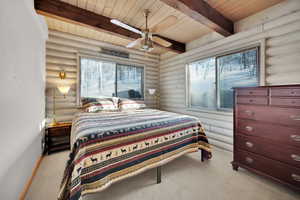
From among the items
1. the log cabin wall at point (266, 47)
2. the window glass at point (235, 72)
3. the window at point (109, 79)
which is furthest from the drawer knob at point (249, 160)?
the window at point (109, 79)

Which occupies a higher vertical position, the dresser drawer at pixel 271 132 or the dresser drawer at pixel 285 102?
the dresser drawer at pixel 285 102

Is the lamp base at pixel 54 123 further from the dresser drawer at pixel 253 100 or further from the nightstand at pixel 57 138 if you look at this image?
the dresser drawer at pixel 253 100

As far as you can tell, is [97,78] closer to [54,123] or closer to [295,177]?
[54,123]

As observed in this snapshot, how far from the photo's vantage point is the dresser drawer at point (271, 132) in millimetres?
1450

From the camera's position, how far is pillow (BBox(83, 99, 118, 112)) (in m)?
2.83

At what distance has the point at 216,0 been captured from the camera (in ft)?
6.56

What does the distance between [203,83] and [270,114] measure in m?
1.82

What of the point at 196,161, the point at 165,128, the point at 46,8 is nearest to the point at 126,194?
the point at 165,128

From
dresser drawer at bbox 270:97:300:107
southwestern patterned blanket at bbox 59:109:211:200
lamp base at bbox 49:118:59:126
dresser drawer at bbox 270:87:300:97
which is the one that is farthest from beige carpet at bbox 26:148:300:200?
dresser drawer at bbox 270:87:300:97

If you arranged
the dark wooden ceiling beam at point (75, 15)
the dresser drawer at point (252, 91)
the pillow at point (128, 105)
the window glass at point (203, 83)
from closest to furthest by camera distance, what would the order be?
1. the dresser drawer at point (252, 91)
2. the dark wooden ceiling beam at point (75, 15)
3. the window glass at point (203, 83)
4. the pillow at point (128, 105)

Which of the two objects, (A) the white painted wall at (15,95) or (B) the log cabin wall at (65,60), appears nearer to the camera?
(A) the white painted wall at (15,95)

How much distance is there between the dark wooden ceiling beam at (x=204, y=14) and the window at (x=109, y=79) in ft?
8.23

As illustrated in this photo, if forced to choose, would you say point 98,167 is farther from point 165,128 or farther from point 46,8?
point 46,8

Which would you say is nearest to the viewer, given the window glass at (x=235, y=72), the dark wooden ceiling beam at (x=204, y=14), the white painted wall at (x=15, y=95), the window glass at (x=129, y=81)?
the white painted wall at (x=15, y=95)
